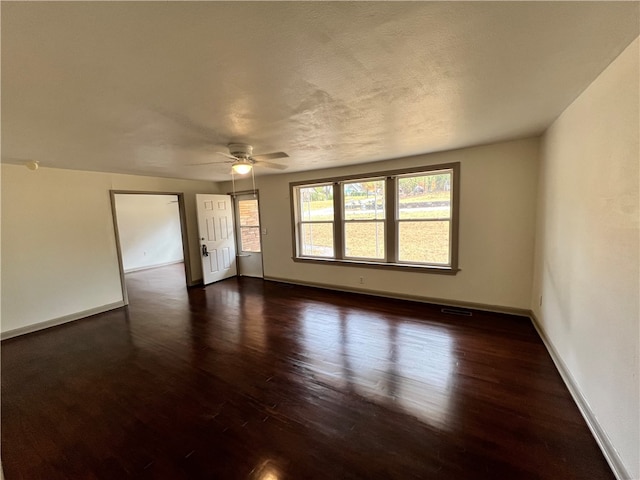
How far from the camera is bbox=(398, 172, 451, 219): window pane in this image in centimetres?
394

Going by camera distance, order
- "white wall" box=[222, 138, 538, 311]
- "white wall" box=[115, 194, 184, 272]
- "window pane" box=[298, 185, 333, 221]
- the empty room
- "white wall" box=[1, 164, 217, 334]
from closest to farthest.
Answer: the empty room < "white wall" box=[222, 138, 538, 311] < "white wall" box=[1, 164, 217, 334] < "window pane" box=[298, 185, 333, 221] < "white wall" box=[115, 194, 184, 272]

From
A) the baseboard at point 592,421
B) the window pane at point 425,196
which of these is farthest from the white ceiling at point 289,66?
the baseboard at point 592,421

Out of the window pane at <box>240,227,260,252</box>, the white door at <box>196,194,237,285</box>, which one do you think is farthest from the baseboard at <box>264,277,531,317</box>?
the white door at <box>196,194,237,285</box>

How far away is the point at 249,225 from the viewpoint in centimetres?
633

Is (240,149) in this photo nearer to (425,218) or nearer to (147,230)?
(425,218)

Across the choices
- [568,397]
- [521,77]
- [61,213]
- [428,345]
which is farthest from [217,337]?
[521,77]

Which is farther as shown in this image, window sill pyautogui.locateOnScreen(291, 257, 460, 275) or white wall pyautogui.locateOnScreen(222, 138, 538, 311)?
window sill pyautogui.locateOnScreen(291, 257, 460, 275)

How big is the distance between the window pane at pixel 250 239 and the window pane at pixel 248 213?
0.39 ft

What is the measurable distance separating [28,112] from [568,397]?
454 cm

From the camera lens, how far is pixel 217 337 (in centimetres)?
330

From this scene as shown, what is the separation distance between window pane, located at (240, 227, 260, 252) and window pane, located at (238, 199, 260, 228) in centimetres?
12

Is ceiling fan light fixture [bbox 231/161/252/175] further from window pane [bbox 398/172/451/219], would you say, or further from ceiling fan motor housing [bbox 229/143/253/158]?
window pane [bbox 398/172/451/219]

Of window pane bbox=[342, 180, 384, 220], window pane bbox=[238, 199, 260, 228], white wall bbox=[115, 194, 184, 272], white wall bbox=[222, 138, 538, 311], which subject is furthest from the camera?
white wall bbox=[115, 194, 184, 272]

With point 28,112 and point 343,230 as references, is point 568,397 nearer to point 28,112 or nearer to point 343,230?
point 343,230
